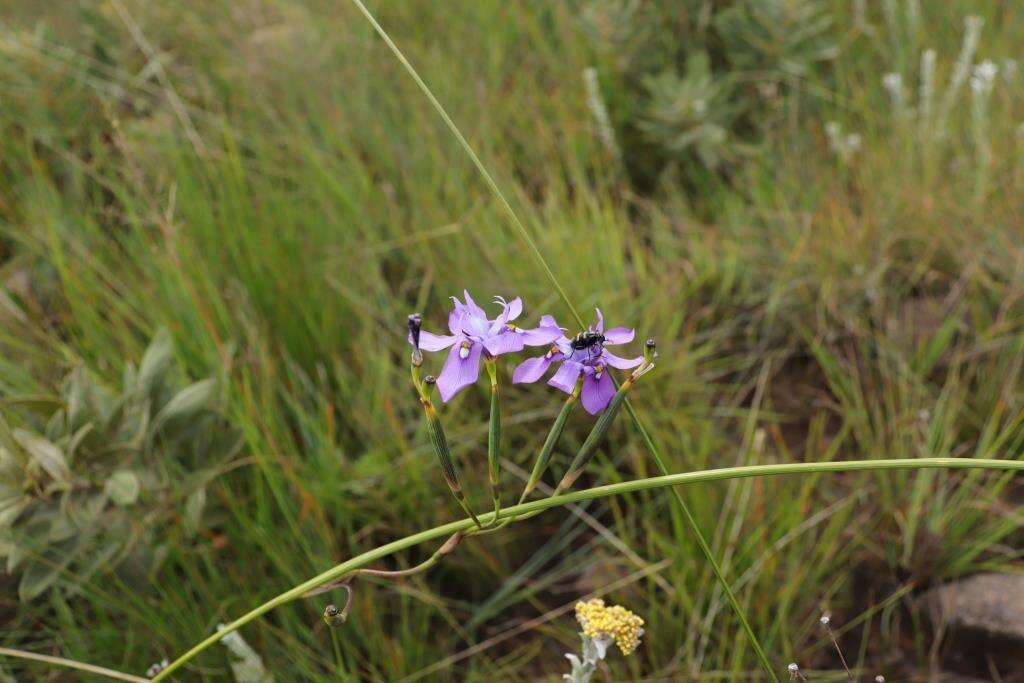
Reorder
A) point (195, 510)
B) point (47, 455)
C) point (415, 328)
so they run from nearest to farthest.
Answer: point (415, 328), point (47, 455), point (195, 510)

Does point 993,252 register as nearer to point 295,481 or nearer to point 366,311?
point 366,311

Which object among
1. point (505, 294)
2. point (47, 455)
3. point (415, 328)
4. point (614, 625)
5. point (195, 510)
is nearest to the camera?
point (415, 328)

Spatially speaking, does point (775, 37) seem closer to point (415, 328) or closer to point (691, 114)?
→ point (691, 114)

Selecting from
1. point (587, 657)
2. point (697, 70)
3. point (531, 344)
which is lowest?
point (587, 657)

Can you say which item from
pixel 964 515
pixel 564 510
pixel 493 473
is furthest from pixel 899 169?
pixel 493 473

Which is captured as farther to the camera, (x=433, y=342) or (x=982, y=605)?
(x=982, y=605)

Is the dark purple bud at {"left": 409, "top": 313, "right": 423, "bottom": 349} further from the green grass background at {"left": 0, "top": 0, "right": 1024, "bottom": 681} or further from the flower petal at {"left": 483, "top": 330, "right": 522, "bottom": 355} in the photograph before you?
the green grass background at {"left": 0, "top": 0, "right": 1024, "bottom": 681}

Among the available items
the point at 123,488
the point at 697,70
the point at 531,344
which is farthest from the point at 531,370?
the point at 697,70

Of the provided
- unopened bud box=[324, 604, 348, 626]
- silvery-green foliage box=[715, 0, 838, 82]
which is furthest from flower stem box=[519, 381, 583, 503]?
silvery-green foliage box=[715, 0, 838, 82]
